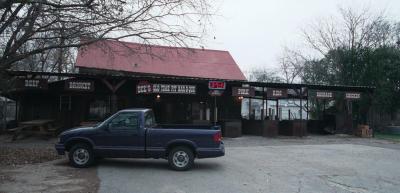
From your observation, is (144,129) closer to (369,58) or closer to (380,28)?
(369,58)

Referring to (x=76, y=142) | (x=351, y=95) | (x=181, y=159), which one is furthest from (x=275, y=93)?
(x=76, y=142)

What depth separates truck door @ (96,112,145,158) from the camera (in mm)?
10664

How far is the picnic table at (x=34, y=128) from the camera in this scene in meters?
17.5

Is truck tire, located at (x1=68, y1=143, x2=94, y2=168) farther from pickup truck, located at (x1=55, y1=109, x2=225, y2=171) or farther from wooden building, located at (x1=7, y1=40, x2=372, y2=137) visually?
wooden building, located at (x1=7, y1=40, x2=372, y2=137)

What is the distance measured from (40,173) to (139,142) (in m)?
2.67

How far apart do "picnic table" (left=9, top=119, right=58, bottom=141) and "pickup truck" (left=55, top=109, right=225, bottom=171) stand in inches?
306

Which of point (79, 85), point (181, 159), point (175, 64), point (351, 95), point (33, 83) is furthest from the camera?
point (175, 64)

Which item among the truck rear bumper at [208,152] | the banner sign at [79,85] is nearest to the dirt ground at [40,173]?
the truck rear bumper at [208,152]

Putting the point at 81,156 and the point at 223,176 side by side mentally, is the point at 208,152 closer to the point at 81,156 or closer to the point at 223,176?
the point at 223,176

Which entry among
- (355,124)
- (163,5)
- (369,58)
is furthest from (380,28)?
(163,5)

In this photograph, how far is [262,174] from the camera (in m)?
10.4

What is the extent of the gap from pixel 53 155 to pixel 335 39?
94.2 feet

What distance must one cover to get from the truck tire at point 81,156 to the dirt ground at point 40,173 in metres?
0.23

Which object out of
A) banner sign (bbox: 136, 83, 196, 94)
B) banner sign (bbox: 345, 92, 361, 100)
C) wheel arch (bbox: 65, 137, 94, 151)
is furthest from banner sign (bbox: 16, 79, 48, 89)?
banner sign (bbox: 345, 92, 361, 100)
